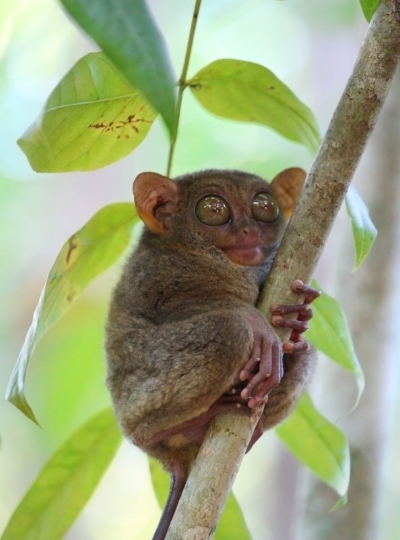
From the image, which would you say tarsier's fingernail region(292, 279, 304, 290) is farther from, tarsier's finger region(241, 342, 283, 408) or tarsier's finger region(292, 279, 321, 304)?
tarsier's finger region(241, 342, 283, 408)

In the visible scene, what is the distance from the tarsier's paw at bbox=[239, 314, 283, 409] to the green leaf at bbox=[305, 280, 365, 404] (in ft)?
1.41

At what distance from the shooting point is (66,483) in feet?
8.32

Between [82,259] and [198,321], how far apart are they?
499 mm

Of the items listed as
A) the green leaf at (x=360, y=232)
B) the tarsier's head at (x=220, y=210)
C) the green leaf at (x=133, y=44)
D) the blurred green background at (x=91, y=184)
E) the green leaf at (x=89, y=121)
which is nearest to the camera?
the green leaf at (x=133, y=44)

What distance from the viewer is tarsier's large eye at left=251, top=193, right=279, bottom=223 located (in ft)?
9.09

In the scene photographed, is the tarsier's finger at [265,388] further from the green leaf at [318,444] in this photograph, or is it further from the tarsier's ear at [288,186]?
the tarsier's ear at [288,186]

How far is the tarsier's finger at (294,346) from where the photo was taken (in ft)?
7.47

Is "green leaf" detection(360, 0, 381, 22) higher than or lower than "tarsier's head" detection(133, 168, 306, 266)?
higher

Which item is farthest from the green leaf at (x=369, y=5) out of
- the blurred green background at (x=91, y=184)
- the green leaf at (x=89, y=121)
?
the blurred green background at (x=91, y=184)

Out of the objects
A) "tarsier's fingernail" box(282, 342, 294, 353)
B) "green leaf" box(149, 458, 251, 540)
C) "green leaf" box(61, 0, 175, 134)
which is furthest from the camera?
"green leaf" box(149, 458, 251, 540)

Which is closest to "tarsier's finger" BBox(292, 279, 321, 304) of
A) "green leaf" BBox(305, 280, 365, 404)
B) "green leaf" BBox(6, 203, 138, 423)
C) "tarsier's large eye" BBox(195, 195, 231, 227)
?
"green leaf" BBox(305, 280, 365, 404)

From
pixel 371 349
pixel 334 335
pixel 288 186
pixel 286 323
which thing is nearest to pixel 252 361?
pixel 286 323

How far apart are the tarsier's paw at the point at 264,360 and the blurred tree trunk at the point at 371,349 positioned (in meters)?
0.99

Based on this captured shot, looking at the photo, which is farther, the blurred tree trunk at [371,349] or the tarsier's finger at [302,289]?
the blurred tree trunk at [371,349]
